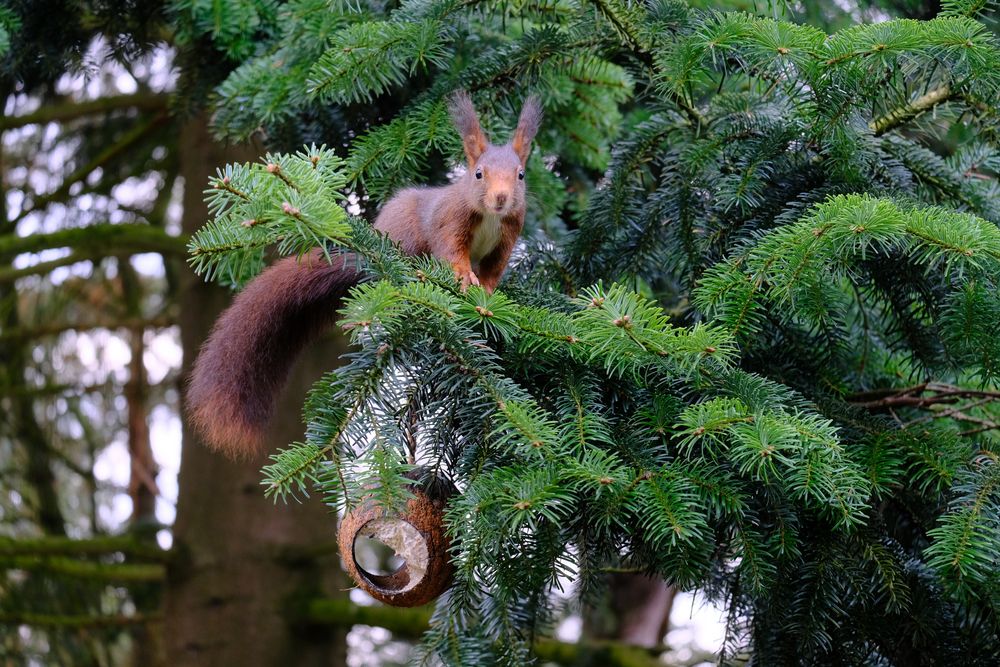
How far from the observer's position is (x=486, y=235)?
212cm

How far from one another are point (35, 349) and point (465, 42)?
9.49 feet

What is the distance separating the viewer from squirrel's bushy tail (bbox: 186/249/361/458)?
1599mm

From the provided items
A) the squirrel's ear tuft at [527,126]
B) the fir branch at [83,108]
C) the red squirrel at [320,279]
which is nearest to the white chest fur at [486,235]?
the red squirrel at [320,279]

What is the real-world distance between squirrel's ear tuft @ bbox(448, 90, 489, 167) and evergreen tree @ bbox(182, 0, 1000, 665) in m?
0.06

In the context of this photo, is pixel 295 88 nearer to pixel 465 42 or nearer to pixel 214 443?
pixel 465 42

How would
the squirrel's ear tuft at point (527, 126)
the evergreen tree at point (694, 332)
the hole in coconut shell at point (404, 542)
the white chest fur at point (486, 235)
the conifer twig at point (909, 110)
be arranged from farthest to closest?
the white chest fur at point (486, 235), the squirrel's ear tuft at point (527, 126), the conifer twig at point (909, 110), the hole in coconut shell at point (404, 542), the evergreen tree at point (694, 332)

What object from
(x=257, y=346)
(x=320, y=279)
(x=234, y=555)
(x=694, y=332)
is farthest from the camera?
(x=234, y=555)

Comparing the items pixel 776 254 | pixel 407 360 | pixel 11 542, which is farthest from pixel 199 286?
pixel 776 254

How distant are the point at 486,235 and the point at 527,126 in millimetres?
256

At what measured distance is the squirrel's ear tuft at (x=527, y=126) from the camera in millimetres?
1955

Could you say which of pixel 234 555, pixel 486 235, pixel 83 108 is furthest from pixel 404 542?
pixel 83 108

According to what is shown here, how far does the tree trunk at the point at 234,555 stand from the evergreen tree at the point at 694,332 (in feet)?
4.48

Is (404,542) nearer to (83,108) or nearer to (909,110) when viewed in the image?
(909,110)

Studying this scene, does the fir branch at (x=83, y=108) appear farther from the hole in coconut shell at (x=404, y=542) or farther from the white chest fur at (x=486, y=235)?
the hole in coconut shell at (x=404, y=542)
